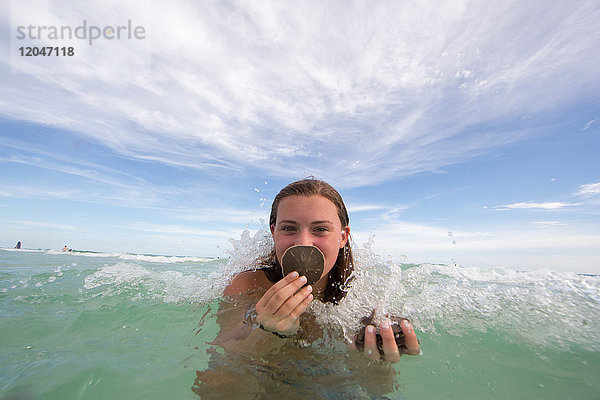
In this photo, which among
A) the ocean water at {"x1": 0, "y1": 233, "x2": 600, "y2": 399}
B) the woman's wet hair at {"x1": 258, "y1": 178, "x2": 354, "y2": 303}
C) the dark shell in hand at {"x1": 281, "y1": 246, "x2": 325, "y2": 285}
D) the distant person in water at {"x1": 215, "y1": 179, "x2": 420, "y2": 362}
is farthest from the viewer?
the woman's wet hair at {"x1": 258, "y1": 178, "x2": 354, "y2": 303}

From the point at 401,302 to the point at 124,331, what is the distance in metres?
3.64

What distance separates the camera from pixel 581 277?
4215mm

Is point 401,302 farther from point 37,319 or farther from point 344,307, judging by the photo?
point 37,319

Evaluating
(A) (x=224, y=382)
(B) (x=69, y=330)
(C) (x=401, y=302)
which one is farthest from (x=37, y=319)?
(C) (x=401, y=302)

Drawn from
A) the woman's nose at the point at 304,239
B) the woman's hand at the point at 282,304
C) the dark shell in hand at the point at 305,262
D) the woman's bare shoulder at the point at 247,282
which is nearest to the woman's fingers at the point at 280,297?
the woman's hand at the point at 282,304

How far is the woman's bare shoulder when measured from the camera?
3.28m

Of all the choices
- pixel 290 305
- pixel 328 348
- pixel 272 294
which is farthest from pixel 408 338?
pixel 272 294

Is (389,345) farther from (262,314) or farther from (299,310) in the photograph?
(262,314)

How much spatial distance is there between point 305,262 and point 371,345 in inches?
34.4

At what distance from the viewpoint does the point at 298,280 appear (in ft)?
7.48

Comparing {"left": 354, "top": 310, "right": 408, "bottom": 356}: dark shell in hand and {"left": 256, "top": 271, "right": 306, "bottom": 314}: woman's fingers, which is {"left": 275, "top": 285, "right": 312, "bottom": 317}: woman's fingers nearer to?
{"left": 256, "top": 271, "right": 306, "bottom": 314}: woman's fingers

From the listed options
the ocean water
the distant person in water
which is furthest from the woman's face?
the ocean water

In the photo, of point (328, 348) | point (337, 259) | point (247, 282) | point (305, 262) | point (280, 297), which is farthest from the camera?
point (337, 259)

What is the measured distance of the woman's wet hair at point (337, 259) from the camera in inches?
129
